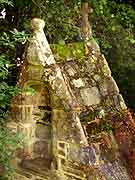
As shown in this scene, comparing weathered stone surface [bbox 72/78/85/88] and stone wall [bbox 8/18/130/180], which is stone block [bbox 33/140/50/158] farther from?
weathered stone surface [bbox 72/78/85/88]

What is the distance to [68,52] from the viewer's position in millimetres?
5074

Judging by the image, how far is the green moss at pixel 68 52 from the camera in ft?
16.4

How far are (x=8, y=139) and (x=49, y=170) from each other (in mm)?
769

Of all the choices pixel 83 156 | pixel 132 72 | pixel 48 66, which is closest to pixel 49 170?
pixel 83 156

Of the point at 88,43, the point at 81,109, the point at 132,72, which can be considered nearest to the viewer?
the point at 81,109

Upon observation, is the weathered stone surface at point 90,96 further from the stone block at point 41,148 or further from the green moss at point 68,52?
the stone block at point 41,148

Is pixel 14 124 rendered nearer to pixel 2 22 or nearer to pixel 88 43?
pixel 88 43

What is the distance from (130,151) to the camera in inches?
189

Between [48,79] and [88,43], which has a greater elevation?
[88,43]

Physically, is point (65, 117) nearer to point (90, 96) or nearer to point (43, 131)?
point (43, 131)

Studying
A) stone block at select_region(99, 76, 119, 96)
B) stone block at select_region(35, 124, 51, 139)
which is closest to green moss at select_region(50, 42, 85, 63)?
stone block at select_region(99, 76, 119, 96)

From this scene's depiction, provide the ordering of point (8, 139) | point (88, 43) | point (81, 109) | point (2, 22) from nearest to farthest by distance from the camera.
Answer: point (8, 139), point (81, 109), point (88, 43), point (2, 22)

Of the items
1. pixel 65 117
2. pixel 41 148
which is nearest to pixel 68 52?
pixel 65 117

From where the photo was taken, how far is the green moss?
16.4 ft
